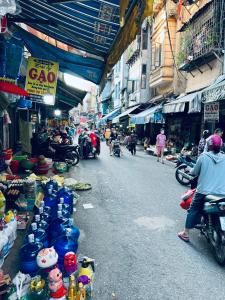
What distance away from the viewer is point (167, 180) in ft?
32.9

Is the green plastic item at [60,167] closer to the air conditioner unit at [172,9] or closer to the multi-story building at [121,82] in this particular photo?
the air conditioner unit at [172,9]

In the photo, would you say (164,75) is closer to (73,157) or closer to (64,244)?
(73,157)

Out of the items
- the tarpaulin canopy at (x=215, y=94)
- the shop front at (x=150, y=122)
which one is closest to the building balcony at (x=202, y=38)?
the tarpaulin canopy at (x=215, y=94)

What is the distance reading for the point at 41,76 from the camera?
296 inches

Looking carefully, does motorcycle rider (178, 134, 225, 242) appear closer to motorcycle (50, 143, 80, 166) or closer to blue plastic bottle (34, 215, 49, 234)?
blue plastic bottle (34, 215, 49, 234)

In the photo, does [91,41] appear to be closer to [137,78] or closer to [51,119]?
[51,119]

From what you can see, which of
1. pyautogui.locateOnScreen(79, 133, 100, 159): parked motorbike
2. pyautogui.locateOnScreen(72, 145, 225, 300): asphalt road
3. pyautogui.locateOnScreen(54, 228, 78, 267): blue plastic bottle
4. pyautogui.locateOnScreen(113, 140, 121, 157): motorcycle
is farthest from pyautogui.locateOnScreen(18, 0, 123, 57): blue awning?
pyautogui.locateOnScreen(113, 140, 121, 157): motorcycle

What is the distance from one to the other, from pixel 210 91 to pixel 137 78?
1911 centimetres

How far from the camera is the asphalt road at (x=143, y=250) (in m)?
3.39

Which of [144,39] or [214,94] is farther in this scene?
[144,39]

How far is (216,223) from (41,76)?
5902 millimetres

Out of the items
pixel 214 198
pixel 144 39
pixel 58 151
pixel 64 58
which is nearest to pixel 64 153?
pixel 58 151

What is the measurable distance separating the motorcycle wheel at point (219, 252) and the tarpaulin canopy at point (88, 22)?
11.1 ft

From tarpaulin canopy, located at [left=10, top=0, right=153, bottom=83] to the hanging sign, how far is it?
1.36m
